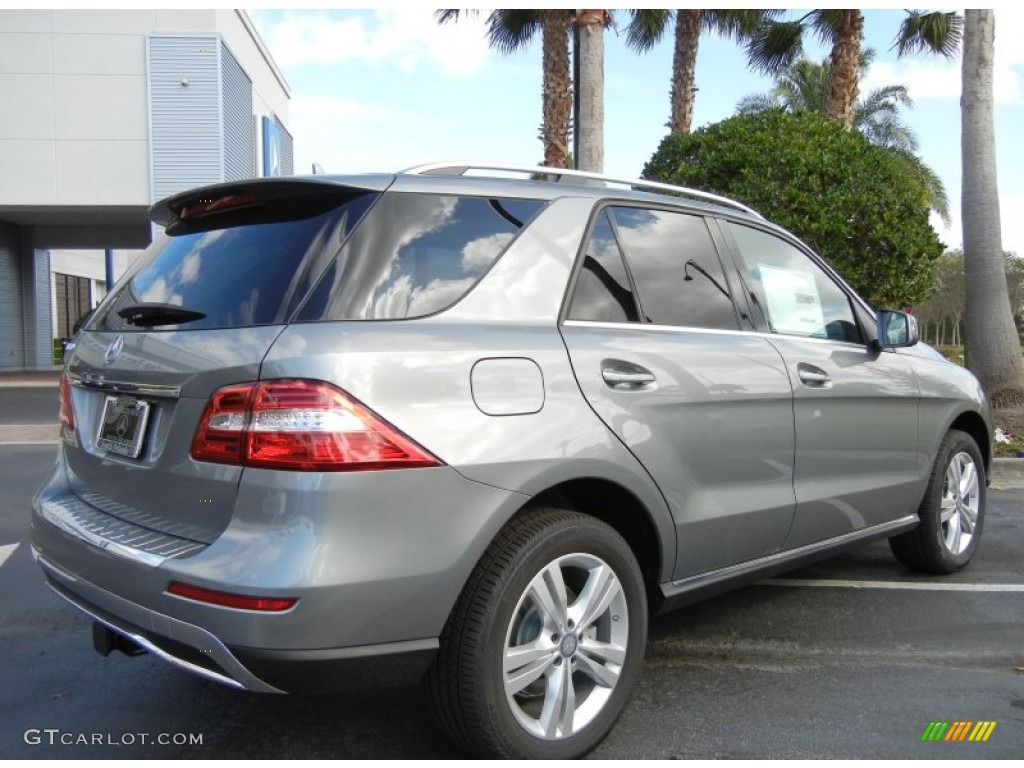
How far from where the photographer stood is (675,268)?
3.25m

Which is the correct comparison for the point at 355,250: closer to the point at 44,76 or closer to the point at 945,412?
the point at 945,412

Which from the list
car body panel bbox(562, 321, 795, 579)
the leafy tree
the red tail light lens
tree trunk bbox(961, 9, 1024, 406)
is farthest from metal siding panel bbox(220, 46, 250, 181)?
the red tail light lens

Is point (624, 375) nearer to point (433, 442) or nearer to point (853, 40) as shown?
point (433, 442)

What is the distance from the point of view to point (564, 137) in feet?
40.7

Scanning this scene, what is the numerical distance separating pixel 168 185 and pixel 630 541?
20745 millimetres

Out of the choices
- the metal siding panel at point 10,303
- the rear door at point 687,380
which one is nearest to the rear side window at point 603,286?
the rear door at point 687,380

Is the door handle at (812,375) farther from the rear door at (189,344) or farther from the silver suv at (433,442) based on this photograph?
the rear door at (189,344)

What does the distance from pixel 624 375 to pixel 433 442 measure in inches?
30.9

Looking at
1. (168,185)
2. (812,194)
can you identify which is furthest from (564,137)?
(168,185)

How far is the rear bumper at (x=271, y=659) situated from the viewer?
2.14 metres

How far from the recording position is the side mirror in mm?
4035

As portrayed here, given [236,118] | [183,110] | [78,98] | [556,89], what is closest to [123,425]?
[556,89]

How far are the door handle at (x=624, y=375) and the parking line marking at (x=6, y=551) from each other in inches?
157

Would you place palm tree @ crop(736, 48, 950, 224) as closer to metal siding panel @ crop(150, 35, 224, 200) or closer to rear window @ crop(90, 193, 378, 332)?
metal siding panel @ crop(150, 35, 224, 200)
